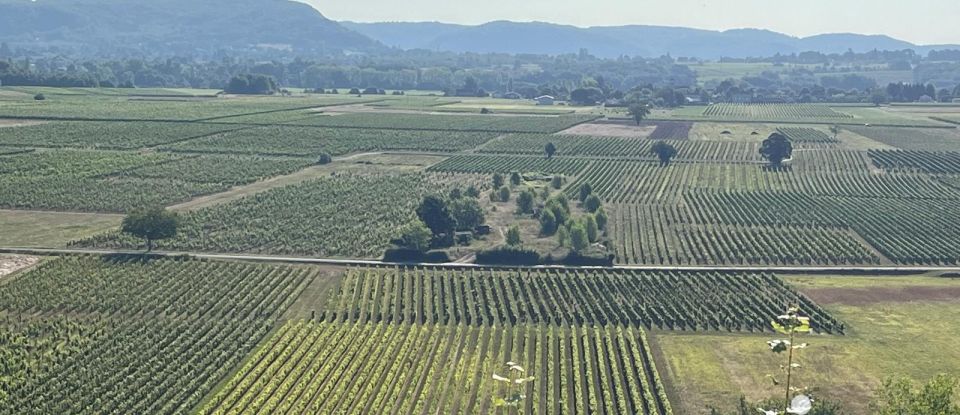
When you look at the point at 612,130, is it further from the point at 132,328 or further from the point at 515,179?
the point at 132,328

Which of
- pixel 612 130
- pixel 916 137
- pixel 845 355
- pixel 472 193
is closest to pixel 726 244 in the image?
pixel 845 355

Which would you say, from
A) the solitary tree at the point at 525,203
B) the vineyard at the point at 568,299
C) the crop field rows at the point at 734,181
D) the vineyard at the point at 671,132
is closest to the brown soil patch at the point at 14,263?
the vineyard at the point at 568,299

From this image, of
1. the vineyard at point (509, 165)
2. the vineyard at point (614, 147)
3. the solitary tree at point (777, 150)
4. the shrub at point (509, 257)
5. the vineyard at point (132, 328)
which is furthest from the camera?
the vineyard at point (614, 147)

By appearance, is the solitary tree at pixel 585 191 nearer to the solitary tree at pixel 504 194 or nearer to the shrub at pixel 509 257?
the solitary tree at pixel 504 194

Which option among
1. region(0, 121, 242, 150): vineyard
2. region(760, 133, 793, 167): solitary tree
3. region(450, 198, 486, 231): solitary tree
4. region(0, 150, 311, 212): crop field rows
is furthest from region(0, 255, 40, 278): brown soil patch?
region(760, 133, 793, 167): solitary tree

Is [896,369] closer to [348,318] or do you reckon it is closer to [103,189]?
[348,318]

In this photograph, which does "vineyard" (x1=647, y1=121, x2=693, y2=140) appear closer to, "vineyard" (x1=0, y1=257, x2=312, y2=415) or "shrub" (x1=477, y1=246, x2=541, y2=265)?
"shrub" (x1=477, y1=246, x2=541, y2=265)

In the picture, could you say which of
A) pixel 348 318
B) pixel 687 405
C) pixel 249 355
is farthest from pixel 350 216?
pixel 687 405
